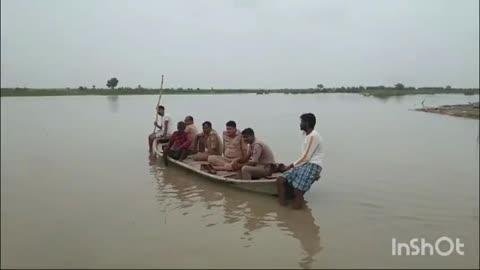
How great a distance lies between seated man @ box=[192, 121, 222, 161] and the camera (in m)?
9.25

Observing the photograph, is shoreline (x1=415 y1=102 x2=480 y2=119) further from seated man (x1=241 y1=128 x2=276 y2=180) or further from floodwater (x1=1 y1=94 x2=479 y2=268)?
seated man (x1=241 y1=128 x2=276 y2=180)

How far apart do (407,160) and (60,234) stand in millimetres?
8673

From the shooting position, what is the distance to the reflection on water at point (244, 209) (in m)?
5.77

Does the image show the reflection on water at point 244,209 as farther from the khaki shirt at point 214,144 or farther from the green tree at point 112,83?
the green tree at point 112,83

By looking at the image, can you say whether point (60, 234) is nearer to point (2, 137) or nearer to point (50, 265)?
point (50, 265)

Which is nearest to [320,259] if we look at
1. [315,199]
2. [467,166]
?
[315,199]

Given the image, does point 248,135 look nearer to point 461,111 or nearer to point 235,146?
point 235,146

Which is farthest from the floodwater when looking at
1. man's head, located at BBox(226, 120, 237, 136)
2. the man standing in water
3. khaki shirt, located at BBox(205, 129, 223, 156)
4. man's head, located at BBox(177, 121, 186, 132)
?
man's head, located at BBox(226, 120, 237, 136)

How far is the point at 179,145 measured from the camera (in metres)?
10.1

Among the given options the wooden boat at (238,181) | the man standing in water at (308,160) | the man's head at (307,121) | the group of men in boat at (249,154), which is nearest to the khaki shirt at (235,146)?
the group of men in boat at (249,154)

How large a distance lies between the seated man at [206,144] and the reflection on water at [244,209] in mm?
663

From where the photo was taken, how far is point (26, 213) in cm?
644

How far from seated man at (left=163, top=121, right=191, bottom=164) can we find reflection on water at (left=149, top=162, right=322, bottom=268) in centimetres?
97

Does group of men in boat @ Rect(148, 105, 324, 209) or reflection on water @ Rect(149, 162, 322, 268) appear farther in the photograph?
group of men in boat @ Rect(148, 105, 324, 209)
